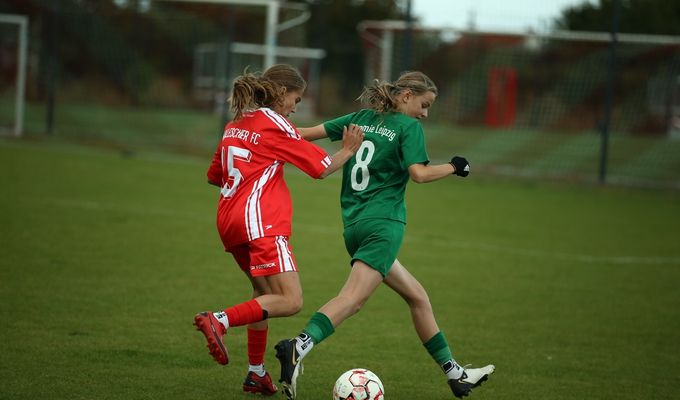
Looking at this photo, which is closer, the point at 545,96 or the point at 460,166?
the point at 460,166

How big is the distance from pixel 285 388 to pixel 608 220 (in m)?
10.3

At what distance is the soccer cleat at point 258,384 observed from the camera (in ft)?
17.2

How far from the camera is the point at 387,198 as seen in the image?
17.0 feet

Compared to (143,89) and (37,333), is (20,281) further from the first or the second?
(143,89)

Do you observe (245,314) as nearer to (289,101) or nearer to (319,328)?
(319,328)

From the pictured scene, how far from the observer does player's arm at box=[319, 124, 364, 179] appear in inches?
199

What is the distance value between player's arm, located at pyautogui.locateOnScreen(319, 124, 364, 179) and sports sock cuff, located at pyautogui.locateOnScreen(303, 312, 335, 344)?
773mm

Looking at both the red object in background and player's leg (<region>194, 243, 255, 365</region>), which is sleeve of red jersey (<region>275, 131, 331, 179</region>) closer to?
player's leg (<region>194, 243, 255, 365</region>)

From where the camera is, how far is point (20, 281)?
775 centimetres

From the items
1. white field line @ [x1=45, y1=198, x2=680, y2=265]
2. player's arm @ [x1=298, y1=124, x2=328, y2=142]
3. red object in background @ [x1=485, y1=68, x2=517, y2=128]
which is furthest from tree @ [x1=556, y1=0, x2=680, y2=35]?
player's arm @ [x1=298, y1=124, x2=328, y2=142]

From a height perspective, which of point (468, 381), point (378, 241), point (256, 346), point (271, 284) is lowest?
point (468, 381)

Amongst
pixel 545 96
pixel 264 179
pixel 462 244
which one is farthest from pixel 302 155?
pixel 545 96

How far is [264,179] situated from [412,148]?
82 centimetres

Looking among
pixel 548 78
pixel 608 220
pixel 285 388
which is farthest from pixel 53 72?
pixel 285 388
